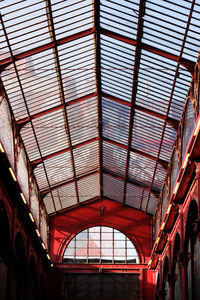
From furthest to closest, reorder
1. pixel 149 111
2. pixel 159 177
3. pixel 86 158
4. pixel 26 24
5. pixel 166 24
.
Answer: pixel 86 158 → pixel 159 177 → pixel 149 111 → pixel 26 24 → pixel 166 24

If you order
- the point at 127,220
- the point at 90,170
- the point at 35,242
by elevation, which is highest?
the point at 90,170

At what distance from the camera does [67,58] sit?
28234mm

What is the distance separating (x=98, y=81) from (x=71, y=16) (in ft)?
22.0

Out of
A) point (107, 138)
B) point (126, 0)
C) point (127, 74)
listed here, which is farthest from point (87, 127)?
point (126, 0)

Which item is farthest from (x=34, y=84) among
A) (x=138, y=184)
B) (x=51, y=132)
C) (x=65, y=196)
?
(x=65, y=196)

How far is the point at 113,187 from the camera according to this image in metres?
45.2

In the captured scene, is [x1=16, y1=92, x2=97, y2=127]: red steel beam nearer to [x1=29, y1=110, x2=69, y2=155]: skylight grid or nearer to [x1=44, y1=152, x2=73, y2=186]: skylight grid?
[x1=29, y1=110, x2=69, y2=155]: skylight grid

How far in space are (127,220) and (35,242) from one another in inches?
443

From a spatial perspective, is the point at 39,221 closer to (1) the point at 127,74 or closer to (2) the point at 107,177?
(2) the point at 107,177

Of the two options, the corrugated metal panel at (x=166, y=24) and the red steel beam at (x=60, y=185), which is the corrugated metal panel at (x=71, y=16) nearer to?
the corrugated metal panel at (x=166, y=24)

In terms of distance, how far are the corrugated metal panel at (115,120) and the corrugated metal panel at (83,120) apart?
0.66m

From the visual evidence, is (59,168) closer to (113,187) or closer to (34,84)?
(113,187)

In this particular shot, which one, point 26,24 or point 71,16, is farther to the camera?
point 71,16

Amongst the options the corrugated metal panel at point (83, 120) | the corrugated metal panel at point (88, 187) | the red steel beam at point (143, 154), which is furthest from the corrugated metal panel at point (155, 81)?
the corrugated metal panel at point (88, 187)
